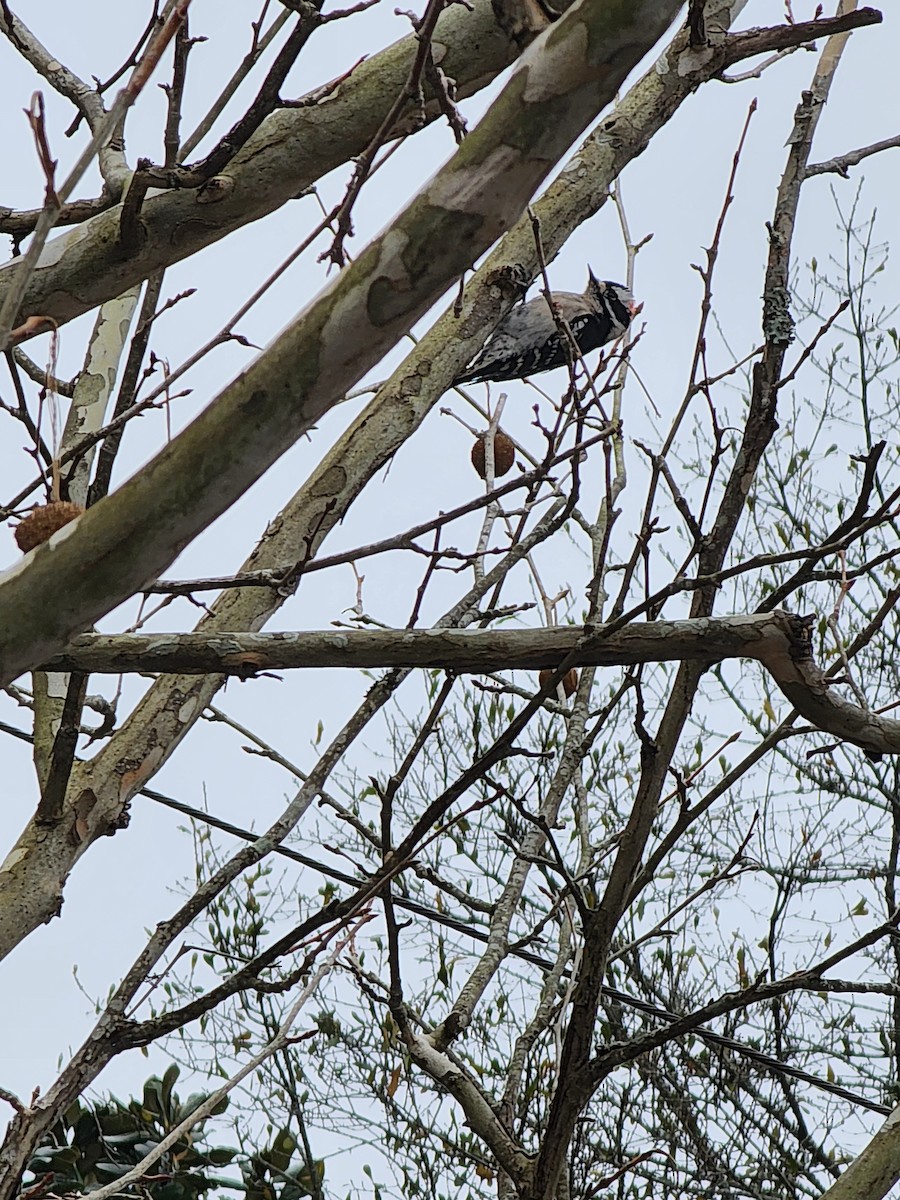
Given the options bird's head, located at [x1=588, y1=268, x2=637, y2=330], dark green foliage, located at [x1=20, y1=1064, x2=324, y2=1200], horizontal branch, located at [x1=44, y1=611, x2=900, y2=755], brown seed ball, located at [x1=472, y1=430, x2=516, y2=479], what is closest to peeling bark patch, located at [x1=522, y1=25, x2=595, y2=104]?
horizontal branch, located at [x1=44, y1=611, x2=900, y2=755]

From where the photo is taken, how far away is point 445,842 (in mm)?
5340

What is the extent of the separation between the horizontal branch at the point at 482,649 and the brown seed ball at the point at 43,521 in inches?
7.6

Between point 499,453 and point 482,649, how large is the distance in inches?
44.7

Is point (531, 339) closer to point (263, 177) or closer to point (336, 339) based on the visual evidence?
point (263, 177)

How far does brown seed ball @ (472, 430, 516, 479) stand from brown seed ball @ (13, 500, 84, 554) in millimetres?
989

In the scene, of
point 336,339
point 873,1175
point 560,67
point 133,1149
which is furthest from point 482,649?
point 133,1149

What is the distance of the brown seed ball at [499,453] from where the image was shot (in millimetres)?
2307

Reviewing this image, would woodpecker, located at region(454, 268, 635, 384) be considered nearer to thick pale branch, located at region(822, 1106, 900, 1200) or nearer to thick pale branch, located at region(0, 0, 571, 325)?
thick pale branch, located at region(0, 0, 571, 325)

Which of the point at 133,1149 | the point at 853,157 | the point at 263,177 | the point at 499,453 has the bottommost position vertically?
the point at 133,1149

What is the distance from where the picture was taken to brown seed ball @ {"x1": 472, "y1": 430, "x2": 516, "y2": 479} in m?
2.31

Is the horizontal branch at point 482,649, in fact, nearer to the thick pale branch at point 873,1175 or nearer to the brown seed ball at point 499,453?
the thick pale branch at point 873,1175

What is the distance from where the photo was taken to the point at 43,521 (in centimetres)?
144

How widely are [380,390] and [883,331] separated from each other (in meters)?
4.67

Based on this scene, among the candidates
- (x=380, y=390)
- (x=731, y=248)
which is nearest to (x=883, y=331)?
(x=731, y=248)
